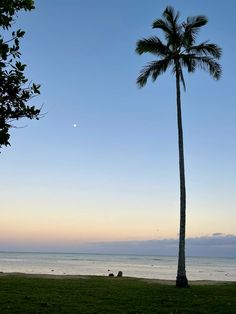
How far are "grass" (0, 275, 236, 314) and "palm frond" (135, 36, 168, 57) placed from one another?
12.9m

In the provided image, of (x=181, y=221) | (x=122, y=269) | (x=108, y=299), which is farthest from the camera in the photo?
(x=122, y=269)

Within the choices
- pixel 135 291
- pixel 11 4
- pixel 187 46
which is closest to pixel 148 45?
pixel 187 46

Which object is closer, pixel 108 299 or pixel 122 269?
pixel 108 299

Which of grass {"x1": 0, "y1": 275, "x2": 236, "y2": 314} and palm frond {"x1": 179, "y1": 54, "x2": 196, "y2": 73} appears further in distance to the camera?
palm frond {"x1": 179, "y1": 54, "x2": 196, "y2": 73}

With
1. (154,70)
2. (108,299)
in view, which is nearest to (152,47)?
(154,70)

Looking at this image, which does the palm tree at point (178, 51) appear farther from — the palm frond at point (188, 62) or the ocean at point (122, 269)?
the ocean at point (122, 269)

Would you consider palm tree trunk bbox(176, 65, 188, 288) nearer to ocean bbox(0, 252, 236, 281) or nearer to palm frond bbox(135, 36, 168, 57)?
palm frond bbox(135, 36, 168, 57)

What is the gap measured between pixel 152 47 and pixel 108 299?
47.0 feet

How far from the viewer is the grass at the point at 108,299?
16.3 meters

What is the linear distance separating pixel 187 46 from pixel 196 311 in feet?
49.6

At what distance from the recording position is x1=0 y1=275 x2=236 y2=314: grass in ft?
53.5

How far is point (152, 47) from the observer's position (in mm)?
26656

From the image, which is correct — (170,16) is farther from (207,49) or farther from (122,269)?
(122,269)

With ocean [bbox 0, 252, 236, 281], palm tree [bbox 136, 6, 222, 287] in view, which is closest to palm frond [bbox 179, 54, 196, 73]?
palm tree [bbox 136, 6, 222, 287]
